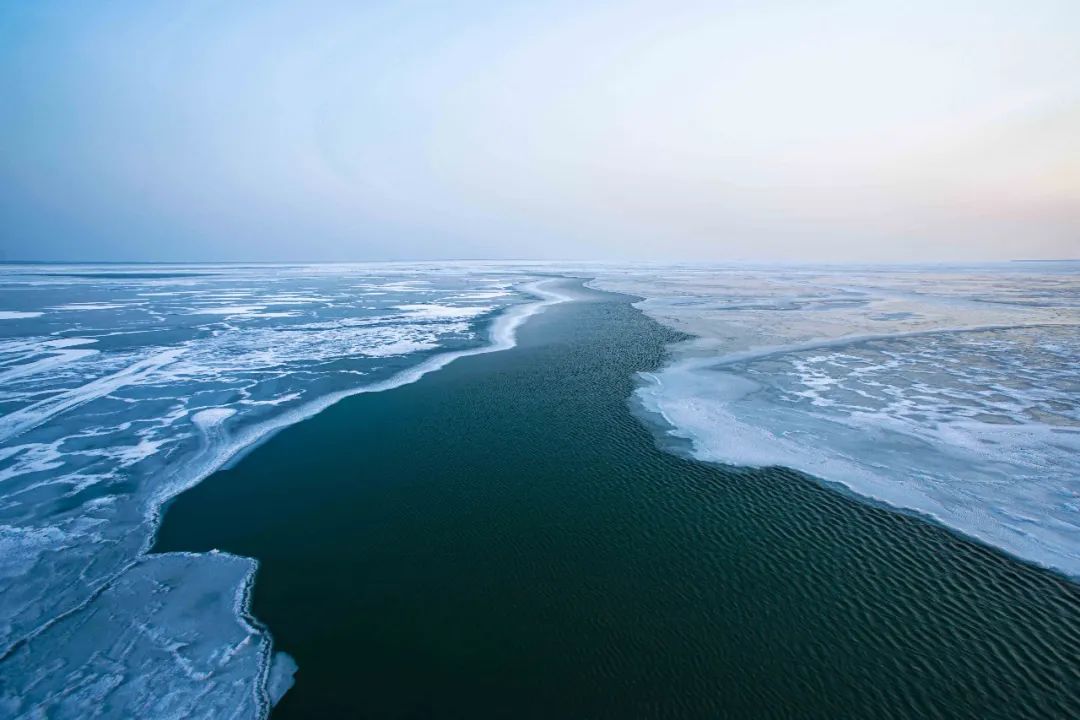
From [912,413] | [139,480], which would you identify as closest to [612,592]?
[139,480]

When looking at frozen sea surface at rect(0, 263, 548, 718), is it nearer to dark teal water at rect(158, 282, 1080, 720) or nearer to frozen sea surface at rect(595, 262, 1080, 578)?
dark teal water at rect(158, 282, 1080, 720)

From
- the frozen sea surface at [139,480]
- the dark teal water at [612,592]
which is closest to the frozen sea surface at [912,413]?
the dark teal water at [612,592]

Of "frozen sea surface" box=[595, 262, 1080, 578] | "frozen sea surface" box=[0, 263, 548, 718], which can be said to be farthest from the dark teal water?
"frozen sea surface" box=[595, 262, 1080, 578]

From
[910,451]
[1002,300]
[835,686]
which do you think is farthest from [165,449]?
[1002,300]

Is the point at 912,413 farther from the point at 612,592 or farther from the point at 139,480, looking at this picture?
the point at 139,480

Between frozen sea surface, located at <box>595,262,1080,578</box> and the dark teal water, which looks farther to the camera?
frozen sea surface, located at <box>595,262,1080,578</box>
